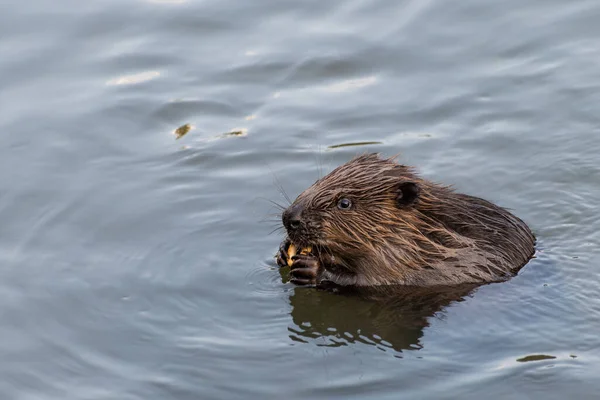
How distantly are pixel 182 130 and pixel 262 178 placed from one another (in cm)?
97

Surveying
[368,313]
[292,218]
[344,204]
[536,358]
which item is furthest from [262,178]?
[536,358]

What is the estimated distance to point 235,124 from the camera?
28.2 ft

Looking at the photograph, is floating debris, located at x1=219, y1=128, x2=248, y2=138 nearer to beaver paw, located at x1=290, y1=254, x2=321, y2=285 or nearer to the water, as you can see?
the water

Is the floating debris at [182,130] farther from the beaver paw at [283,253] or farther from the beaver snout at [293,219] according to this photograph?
the beaver snout at [293,219]

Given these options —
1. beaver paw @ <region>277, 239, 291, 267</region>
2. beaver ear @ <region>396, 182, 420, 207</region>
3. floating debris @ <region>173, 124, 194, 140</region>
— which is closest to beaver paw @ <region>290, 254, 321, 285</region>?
beaver paw @ <region>277, 239, 291, 267</region>

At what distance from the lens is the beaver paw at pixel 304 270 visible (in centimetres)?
650

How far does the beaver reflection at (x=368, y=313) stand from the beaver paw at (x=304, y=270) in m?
0.14

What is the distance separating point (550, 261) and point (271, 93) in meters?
3.09

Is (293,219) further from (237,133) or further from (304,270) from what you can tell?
(237,133)

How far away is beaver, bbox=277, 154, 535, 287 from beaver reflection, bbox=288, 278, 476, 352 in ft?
0.20

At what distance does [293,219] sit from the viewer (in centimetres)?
636

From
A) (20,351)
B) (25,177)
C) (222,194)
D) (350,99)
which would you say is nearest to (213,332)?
(20,351)

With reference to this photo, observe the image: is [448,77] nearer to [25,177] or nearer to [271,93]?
[271,93]

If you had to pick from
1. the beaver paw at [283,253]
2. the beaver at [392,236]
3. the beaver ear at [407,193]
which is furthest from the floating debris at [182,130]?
the beaver ear at [407,193]
